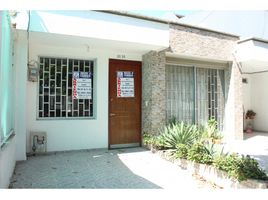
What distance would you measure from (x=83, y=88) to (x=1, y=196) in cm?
575

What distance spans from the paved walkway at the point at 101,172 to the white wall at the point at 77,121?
0.46 m

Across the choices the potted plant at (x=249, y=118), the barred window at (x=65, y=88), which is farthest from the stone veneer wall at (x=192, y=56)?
the potted plant at (x=249, y=118)

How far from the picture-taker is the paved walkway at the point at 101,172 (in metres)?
5.29

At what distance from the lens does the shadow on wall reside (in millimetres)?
5234

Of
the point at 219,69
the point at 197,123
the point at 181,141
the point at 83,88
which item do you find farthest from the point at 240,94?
the point at 83,88

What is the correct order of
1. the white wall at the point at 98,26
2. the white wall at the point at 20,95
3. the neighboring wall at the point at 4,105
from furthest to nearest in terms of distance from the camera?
the white wall at the point at 20,95 < the white wall at the point at 98,26 < the neighboring wall at the point at 4,105

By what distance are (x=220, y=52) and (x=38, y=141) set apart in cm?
700

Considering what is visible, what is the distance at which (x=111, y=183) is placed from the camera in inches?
211

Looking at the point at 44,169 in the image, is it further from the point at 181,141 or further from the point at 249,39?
the point at 249,39

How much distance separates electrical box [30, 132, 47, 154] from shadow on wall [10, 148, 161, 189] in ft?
0.93

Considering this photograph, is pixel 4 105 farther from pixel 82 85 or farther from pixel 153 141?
pixel 153 141

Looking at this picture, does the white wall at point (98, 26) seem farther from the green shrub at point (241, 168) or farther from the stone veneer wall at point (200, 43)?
the green shrub at point (241, 168)

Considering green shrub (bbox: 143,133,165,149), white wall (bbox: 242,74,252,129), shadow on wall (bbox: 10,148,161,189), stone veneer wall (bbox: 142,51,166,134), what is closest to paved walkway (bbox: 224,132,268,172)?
green shrub (bbox: 143,133,165,149)

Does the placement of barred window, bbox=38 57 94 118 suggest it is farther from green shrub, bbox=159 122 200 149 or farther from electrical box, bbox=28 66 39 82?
green shrub, bbox=159 122 200 149
